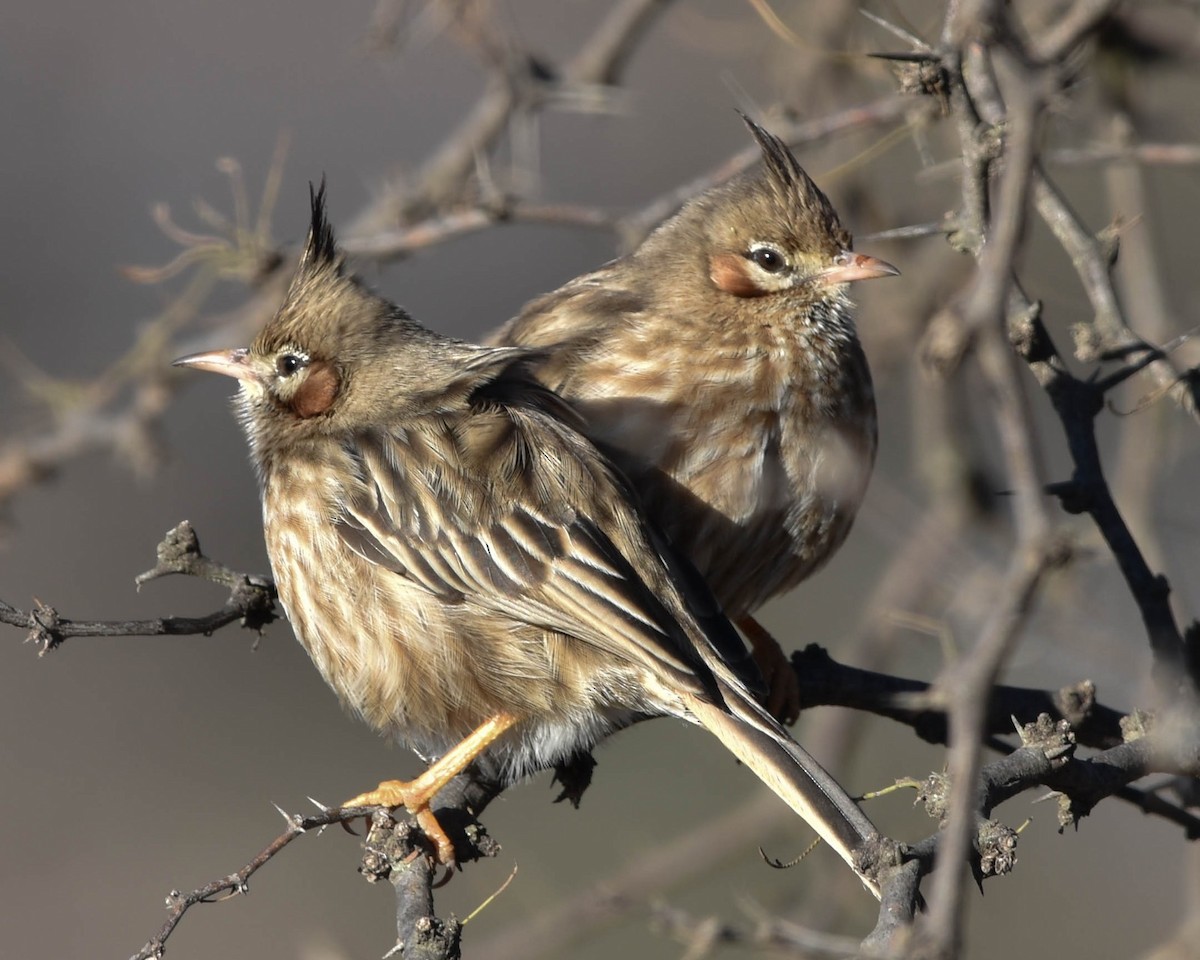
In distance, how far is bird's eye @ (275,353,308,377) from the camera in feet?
16.9

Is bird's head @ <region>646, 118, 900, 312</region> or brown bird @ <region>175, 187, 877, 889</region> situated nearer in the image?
brown bird @ <region>175, 187, 877, 889</region>

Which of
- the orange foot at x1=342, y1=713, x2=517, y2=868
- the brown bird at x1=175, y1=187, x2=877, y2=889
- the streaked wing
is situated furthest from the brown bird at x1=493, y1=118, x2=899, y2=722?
the orange foot at x1=342, y1=713, x2=517, y2=868

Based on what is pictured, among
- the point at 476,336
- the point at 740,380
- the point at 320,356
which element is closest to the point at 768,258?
the point at 740,380

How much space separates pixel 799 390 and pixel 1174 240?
6.73m

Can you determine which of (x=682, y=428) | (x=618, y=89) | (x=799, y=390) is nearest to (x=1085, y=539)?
(x=799, y=390)

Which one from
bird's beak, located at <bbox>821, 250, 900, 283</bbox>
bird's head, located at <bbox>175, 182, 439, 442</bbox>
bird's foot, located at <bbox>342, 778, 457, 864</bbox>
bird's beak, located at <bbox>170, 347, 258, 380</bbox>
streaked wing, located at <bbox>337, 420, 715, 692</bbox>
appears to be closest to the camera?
bird's foot, located at <bbox>342, 778, 457, 864</bbox>

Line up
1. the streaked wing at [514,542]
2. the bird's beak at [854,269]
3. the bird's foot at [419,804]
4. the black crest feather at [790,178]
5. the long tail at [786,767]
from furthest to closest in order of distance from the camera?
the black crest feather at [790,178]
the bird's beak at [854,269]
the streaked wing at [514,542]
the bird's foot at [419,804]
the long tail at [786,767]

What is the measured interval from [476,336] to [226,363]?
8.90 metres

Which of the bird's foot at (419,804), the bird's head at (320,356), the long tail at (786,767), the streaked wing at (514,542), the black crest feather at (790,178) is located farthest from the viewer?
the black crest feather at (790,178)

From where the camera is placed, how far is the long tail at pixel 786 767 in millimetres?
3900

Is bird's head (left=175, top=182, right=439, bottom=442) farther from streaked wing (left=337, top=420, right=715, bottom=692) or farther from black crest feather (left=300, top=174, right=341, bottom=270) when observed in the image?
streaked wing (left=337, top=420, right=715, bottom=692)

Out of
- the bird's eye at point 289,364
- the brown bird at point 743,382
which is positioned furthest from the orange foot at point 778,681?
the bird's eye at point 289,364

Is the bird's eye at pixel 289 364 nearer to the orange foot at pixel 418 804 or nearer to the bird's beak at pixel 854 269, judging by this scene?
the orange foot at pixel 418 804

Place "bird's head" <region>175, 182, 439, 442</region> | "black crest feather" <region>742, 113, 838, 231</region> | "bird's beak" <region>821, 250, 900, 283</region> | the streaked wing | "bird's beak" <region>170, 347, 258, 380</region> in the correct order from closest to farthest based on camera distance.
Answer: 1. the streaked wing
2. "bird's head" <region>175, 182, 439, 442</region>
3. "bird's beak" <region>170, 347, 258, 380</region>
4. "bird's beak" <region>821, 250, 900, 283</region>
5. "black crest feather" <region>742, 113, 838, 231</region>
